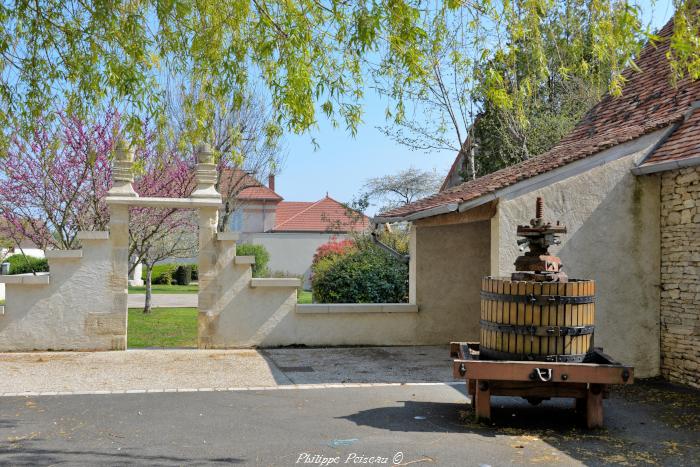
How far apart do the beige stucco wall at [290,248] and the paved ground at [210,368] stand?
25.9 metres

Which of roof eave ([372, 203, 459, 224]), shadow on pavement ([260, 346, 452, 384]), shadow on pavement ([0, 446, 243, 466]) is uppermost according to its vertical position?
roof eave ([372, 203, 459, 224])

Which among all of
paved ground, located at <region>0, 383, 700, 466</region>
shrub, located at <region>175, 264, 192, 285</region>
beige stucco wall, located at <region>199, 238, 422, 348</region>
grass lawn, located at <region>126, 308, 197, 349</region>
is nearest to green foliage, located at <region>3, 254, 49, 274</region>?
shrub, located at <region>175, 264, 192, 285</region>

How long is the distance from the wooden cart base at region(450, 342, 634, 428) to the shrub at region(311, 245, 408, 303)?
22.3ft

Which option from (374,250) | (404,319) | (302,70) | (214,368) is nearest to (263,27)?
(302,70)

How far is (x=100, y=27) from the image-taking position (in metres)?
7.14

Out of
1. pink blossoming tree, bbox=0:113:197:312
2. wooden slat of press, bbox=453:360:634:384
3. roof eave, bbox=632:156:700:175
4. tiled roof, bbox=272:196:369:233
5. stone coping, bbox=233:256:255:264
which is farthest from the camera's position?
tiled roof, bbox=272:196:369:233

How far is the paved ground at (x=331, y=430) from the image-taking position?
17.1ft

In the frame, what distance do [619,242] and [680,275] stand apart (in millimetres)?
861

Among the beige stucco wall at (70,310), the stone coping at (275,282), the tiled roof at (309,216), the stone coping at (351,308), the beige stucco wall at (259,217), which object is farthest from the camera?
the beige stucco wall at (259,217)

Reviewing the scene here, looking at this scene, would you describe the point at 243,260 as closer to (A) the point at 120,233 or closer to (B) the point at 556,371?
(A) the point at 120,233

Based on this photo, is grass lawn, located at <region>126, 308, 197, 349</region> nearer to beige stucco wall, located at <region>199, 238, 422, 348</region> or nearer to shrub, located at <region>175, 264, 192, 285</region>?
beige stucco wall, located at <region>199, 238, 422, 348</region>

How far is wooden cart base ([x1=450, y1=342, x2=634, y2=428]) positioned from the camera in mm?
5953

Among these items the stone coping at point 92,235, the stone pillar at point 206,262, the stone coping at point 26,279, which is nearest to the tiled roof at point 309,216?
the stone pillar at point 206,262

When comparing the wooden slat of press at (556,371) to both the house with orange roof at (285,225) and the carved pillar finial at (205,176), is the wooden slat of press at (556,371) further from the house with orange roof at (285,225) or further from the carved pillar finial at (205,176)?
the house with orange roof at (285,225)
